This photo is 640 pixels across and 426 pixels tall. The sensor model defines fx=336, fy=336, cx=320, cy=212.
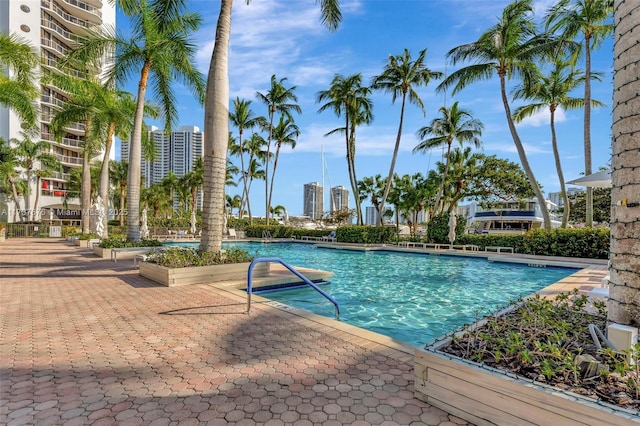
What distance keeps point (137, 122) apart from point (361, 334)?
13700mm

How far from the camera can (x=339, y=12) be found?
11438 millimetres

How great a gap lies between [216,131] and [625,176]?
8.37 meters

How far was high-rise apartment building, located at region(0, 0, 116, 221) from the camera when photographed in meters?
37.0

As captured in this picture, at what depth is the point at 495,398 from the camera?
2.29 m

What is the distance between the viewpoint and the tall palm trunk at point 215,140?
8.96 meters

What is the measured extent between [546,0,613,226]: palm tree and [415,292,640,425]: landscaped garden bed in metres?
16.0

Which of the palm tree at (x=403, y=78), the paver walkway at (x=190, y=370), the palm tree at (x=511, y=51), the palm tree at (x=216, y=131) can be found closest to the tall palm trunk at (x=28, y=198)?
the palm tree at (x=403, y=78)

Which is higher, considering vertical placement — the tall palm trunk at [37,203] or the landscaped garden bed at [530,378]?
the tall palm trunk at [37,203]

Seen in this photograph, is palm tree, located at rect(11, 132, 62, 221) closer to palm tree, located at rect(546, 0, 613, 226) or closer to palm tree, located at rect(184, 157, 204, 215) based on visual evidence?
palm tree, located at rect(184, 157, 204, 215)

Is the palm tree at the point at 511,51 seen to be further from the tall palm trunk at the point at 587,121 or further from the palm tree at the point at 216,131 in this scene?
the palm tree at the point at 216,131

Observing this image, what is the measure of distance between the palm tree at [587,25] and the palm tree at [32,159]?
147 ft

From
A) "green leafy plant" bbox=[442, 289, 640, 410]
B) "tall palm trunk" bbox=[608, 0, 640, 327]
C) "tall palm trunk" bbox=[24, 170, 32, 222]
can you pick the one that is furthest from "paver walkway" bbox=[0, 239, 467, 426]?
"tall palm trunk" bbox=[24, 170, 32, 222]

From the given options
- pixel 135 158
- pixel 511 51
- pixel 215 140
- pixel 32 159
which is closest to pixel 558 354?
pixel 215 140

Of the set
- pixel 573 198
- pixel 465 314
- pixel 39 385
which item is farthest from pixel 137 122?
pixel 573 198
